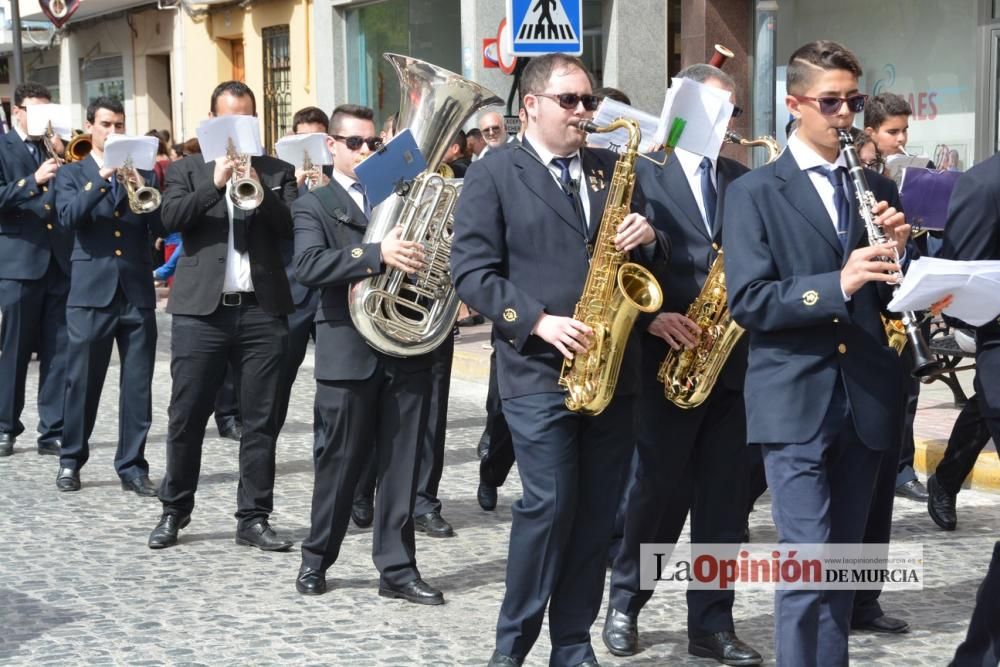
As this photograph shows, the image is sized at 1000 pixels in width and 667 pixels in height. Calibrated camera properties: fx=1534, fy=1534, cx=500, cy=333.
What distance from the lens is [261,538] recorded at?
727 centimetres

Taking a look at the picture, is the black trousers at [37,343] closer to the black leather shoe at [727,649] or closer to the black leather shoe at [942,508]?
the black leather shoe at [942,508]

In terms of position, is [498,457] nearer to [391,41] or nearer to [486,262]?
[486,262]

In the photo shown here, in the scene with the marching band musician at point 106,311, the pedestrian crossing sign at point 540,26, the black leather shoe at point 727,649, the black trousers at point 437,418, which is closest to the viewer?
the black leather shoe at point 727,649

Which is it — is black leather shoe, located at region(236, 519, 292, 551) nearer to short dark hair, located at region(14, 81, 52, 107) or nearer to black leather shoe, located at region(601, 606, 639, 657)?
black leather shoe, located at region(601, 606, 639, 657)

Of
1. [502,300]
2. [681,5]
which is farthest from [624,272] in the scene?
[681,5]

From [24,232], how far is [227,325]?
10.6 feet

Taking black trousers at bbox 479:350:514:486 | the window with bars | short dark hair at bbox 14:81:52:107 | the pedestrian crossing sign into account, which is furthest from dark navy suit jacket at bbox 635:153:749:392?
the window with bars

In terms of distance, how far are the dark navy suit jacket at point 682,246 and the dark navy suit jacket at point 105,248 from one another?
390cm

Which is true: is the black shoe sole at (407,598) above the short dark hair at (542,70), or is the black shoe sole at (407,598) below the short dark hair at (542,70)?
below

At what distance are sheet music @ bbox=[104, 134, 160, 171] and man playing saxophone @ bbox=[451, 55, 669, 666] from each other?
3388mm

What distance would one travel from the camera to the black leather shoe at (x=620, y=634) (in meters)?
5.62

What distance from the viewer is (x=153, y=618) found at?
611 cm

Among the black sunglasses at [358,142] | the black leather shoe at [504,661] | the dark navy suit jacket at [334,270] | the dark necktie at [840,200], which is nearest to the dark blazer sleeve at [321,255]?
the dark navy suit jacket at [334,270]

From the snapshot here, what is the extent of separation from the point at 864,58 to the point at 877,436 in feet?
34.4
